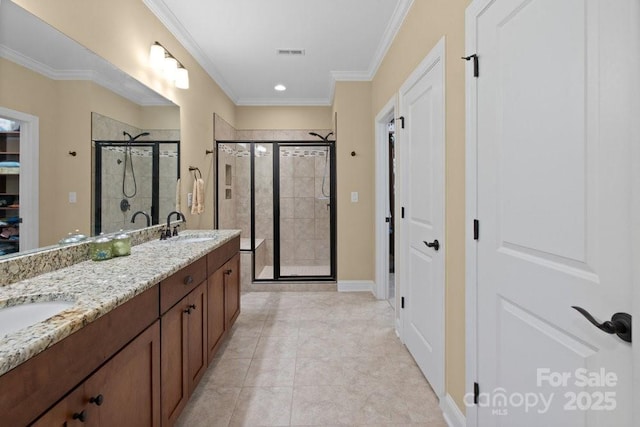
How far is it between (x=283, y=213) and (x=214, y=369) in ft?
8.17

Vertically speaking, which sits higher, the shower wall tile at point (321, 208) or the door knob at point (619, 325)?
the shower wall tile at point (321, 208)

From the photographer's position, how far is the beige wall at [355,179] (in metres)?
3.88

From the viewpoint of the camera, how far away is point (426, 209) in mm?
2012

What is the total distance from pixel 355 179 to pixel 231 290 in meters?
2.04

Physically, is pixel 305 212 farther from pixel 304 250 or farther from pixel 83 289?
pixel 83 289

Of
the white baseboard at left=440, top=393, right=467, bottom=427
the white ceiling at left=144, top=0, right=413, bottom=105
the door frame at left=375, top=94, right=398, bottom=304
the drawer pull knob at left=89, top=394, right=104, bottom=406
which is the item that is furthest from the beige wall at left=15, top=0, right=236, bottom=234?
the white baseboard at left=440, top=393, right=467, bottom=427

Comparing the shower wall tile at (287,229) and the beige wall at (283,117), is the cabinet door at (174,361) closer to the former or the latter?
the shower wall tile at (287,229)

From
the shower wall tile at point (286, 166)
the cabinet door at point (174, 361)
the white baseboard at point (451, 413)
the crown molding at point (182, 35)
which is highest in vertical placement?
the crown molding at point (182, 35)

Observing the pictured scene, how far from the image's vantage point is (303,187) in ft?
15.1

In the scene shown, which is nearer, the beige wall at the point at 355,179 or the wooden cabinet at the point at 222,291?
the wooden cabinet at the point at 222,291

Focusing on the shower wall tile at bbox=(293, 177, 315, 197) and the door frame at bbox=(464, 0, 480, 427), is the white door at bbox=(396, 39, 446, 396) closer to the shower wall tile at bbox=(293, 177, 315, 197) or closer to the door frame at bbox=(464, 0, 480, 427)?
the door frame at bbox=(464, 0, 480, 427)

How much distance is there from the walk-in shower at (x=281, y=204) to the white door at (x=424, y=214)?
1802 mm

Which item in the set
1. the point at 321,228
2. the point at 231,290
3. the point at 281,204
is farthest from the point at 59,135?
the point at 321,228

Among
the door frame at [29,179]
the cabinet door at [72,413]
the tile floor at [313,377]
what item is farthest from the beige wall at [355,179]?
the cabinet door at [72,413]
